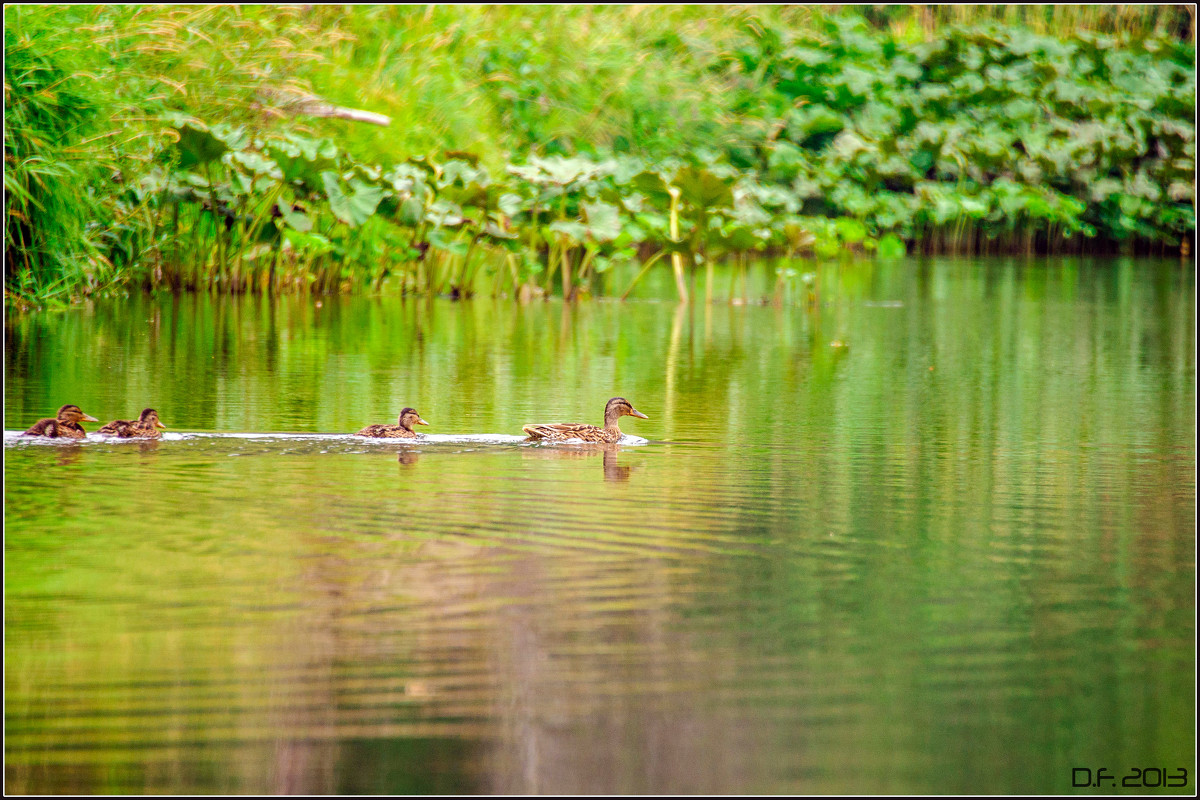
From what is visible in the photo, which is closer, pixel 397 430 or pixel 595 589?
pixel 595 589

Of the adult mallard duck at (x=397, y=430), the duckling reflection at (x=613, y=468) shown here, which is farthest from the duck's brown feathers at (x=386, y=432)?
the duckling reflection at (x=613, y=468)

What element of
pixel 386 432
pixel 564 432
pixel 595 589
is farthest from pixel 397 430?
pixel 595 589

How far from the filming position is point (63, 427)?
5.98m

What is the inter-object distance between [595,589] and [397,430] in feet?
7.94

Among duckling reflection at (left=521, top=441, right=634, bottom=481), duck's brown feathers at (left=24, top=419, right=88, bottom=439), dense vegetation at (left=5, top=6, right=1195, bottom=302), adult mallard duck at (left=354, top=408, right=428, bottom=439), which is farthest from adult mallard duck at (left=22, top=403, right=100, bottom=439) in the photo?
dense vegetation at (left=5, top=6, right=1195, bottom=302)

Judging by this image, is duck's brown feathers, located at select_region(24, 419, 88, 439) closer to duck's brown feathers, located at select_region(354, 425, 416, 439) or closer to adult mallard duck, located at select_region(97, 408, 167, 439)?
adult mallard duck, located at select_region(97, 408, 167, 439)

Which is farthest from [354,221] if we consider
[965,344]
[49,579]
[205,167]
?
[49,579]

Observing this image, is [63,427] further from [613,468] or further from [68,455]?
[613,468]

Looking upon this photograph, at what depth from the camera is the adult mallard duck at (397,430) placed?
6172 mm

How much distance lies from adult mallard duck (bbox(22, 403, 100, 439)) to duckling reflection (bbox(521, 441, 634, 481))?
5.39 feet

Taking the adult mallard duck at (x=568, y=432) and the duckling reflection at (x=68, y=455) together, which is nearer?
the duckling reflection at (x=68, y=455)

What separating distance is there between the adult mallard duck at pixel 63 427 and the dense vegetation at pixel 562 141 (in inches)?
148

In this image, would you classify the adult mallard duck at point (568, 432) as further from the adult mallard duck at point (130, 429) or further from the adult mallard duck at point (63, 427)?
the adult mallard duck at point (63, 427)

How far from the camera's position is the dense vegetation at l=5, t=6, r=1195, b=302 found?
1148 centimetres
